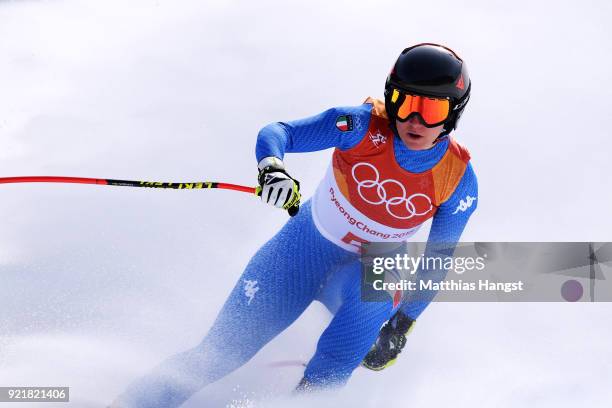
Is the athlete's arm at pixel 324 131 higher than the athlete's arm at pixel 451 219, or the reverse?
the athlete's arm at pixel 324 131

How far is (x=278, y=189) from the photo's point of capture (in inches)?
148

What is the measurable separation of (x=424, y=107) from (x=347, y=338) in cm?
123

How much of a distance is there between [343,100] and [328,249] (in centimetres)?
353

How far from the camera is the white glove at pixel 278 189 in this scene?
3.77m

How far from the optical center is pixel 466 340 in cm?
581

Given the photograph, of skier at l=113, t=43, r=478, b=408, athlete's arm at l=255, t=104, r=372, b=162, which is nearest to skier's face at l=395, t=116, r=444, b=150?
skier at l=113, t=43, r=478, b=408

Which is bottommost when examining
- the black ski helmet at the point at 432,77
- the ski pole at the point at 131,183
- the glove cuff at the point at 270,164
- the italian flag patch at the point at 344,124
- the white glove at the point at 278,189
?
the white glove at the point at 278,189

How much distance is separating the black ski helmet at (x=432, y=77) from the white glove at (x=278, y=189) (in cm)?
74

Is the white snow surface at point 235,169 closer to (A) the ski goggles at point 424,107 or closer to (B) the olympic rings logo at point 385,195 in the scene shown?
(B) the olympic rings logo at point 385,195

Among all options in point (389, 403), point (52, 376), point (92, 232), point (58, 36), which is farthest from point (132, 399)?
point (58, 36)

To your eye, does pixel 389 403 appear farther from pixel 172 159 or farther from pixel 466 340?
pixel 172 159

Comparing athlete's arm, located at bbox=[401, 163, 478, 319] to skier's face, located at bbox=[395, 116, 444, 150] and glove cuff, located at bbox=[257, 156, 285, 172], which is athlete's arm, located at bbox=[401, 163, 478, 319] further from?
glove cuff, located at bbox=[257, 156, 285, 172]

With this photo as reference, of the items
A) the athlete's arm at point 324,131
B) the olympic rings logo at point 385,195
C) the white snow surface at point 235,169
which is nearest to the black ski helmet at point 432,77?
the athlete's arm at point 324,131

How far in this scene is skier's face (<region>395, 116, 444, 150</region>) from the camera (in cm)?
414
